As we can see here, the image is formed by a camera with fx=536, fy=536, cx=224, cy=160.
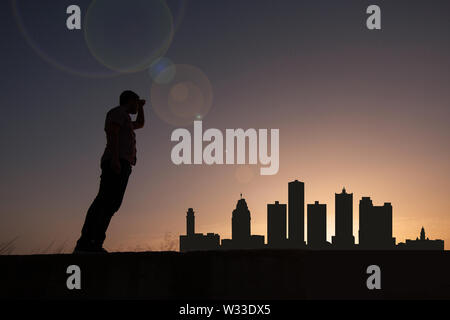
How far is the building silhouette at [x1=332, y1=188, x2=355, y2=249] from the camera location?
14712 centimetres

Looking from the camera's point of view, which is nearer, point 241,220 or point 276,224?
point 276,224

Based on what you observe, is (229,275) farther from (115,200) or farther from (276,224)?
(276,224)

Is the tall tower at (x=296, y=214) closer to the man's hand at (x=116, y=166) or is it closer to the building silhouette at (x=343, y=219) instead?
the building silhouette at (x=343, y=219)

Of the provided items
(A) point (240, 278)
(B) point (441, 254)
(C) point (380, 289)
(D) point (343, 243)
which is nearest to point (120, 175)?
(A) point (240, 278)

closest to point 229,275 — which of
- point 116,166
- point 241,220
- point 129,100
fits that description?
point 116,166

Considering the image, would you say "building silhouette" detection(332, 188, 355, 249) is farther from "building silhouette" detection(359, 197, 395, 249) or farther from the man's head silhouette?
the man's head silhouette

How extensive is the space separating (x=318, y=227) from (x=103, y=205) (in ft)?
475

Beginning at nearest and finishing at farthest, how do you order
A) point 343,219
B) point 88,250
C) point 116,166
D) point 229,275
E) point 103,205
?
point 229,275 → point 88,250 → point 116,166 → point 103,205 → point 343,219

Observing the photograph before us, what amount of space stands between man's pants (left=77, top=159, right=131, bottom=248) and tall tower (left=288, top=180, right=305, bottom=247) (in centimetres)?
14253

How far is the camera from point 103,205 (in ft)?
21.5

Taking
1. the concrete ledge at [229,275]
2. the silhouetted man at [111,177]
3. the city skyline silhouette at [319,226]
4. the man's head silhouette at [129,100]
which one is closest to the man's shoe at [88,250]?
the silhouetted man at [111,177]

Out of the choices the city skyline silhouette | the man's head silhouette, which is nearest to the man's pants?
the man's head silhouette
